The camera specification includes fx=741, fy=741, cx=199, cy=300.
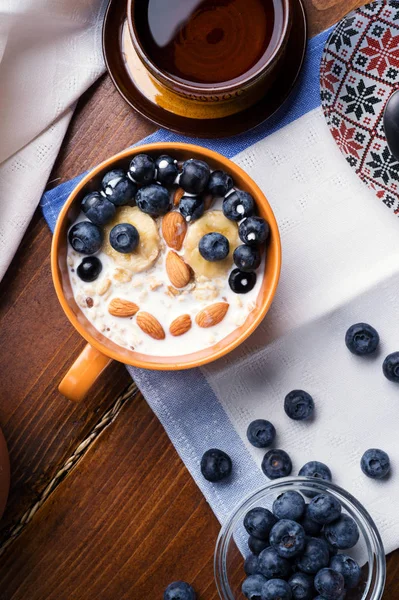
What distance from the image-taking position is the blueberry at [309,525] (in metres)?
1.03

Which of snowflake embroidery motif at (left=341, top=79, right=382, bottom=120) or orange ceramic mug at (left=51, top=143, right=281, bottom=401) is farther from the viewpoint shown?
snowflake embroidery motif at (left=341, top=79, right=382, bottom=120)

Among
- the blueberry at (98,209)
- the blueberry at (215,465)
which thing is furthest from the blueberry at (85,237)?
the blueberry at (215,465)

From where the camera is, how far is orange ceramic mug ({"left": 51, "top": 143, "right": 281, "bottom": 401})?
98cm

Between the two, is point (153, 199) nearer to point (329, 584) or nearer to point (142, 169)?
point (142, 169)

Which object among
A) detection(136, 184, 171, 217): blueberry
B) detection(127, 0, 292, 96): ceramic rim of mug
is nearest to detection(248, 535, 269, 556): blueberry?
detection(136, 184, 171, 217): blueberry

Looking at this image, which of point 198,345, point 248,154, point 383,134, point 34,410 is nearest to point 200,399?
point 198,345

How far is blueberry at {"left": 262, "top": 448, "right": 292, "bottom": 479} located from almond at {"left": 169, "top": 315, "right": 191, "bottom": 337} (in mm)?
242

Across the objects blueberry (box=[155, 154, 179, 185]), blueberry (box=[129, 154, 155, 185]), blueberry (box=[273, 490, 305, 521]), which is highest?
blueberry (box=[129, 154, 155, 185])

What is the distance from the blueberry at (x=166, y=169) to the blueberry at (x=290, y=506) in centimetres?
46

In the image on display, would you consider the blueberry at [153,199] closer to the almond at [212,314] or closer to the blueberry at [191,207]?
the blueberry at [191,207]

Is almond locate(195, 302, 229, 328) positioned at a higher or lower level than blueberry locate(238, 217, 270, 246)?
lower

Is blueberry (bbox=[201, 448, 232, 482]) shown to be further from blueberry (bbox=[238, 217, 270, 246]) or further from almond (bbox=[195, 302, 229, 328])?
blueberry (bbox=[238, 217, 270, 246])

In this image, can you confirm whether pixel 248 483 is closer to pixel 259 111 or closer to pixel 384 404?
pixel 384 404

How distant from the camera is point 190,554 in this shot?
3.67 feet
